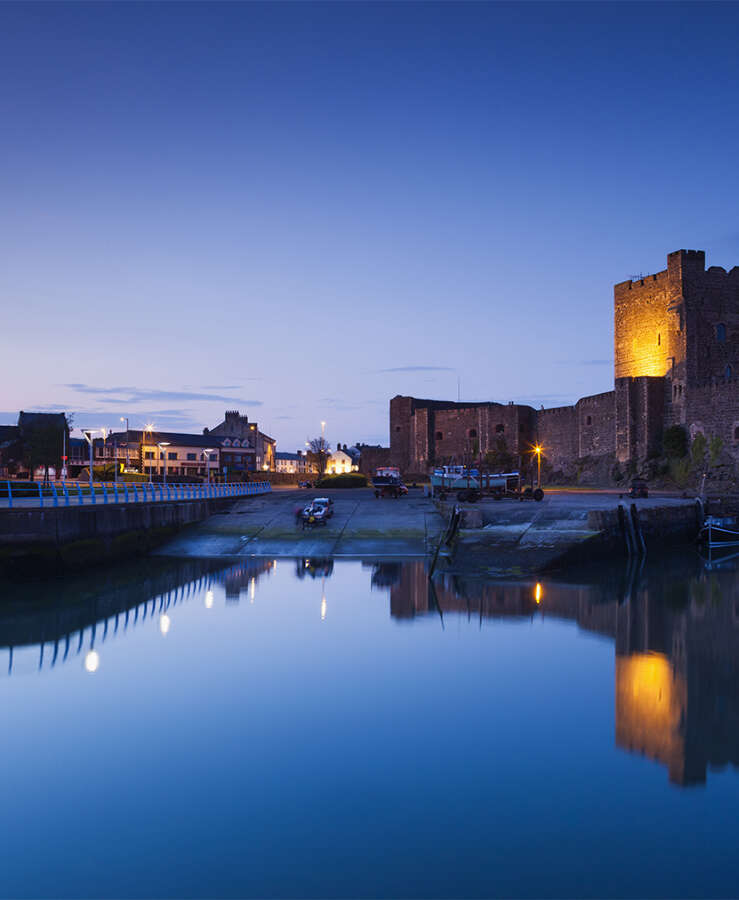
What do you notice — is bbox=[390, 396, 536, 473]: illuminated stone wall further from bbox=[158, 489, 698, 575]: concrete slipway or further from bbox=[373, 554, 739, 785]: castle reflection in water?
bbox=[373, 554, 739, 785]: castle reflection in water

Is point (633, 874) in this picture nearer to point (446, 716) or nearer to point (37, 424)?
point (446, 716)

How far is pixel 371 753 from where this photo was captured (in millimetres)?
9797

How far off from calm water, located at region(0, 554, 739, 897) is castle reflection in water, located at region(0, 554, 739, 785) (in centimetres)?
10

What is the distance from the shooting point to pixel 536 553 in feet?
85.1

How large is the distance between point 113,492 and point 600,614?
27260 mm

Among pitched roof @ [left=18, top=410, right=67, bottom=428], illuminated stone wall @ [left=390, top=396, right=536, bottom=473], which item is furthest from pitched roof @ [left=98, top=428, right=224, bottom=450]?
illuminated stone wall @ [left=390, top=396, right=536, bottom=473]

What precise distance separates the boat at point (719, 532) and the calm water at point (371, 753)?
55.8 ft

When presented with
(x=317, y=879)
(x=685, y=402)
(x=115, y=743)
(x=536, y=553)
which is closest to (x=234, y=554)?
(x=536, y=553)

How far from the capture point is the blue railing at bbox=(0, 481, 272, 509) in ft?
88.8

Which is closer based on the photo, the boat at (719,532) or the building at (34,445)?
the boat at (719,532)

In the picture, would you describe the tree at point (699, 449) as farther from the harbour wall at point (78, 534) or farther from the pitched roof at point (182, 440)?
the pitched roof at point (182, 440)

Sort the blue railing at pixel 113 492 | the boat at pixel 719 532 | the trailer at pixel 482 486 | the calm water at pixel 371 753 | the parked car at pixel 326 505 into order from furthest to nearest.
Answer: the trailer at pixel 482 486 → the parked car at pixel 326 505 → the boat at pixel 719 532 → the blue railing at pixel 113 492 → the calm water at pixel 371 753

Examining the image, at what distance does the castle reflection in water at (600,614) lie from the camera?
1077cm

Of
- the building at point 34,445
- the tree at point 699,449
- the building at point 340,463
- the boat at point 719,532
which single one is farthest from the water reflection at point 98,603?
the building at point 340,463
